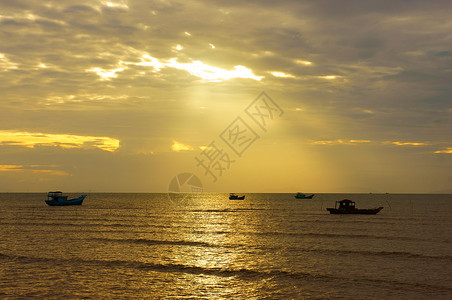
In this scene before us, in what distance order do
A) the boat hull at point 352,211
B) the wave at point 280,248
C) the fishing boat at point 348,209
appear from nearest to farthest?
the wave at point 280,248, the boat hull at point 352,211, the fishing boat at point 348,209

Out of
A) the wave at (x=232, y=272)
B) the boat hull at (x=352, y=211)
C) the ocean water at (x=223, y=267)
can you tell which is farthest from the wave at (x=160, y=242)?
the boat hull at (x=352, y=211)

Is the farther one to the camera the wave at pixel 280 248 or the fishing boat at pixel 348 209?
the fishing boat at pixel 348 209

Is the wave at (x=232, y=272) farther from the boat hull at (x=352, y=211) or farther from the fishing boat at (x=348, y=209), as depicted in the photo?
the fishing boat at (x=348, y=209)

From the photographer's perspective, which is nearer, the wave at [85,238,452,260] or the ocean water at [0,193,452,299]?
the ocean water at [0,193,452,299]

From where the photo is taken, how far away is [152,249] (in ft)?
147

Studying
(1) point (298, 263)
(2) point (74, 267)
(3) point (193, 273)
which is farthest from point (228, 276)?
(2) point (74, 267)

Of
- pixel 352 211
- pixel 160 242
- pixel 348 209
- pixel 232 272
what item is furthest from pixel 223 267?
pixel 348 209

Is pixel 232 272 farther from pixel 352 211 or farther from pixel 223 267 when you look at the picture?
pixel 352 211

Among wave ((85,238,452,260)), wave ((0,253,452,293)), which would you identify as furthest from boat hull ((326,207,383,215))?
wave ((0,253,452,293))

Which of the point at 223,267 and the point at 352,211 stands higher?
the point at 352,211

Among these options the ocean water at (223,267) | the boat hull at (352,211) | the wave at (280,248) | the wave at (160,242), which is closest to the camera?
the ocean water at (223,267)

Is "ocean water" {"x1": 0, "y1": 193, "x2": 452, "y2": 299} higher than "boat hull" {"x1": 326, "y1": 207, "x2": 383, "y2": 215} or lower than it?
lower

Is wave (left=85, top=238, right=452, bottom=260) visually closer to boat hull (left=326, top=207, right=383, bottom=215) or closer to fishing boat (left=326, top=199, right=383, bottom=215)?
boat hull (left=326, top=207, right=383, bottom=215)

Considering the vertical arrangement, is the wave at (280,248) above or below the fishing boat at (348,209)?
below
